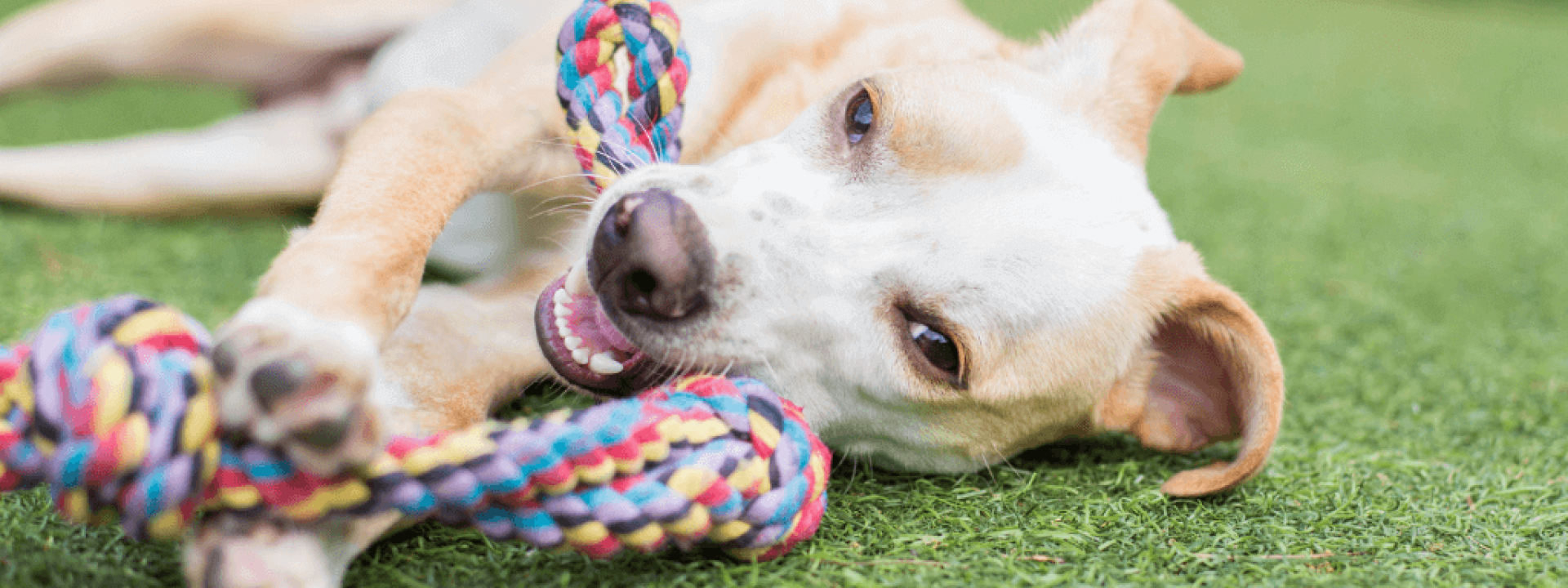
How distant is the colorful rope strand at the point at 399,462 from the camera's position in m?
0.94

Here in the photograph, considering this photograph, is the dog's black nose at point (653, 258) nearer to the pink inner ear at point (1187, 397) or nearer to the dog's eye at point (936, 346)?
the dog's eye at point (936, 346)

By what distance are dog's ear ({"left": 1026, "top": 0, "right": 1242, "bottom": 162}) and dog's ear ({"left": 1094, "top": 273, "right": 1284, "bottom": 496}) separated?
1.22 feet

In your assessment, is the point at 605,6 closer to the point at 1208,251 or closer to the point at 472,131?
the point at 472,131

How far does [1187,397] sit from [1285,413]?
410 mm

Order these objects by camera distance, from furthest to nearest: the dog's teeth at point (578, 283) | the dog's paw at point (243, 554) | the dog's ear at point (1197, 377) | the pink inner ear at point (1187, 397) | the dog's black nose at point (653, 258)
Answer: the pink inner ear at point (1187, 397) → the dog's ear at point (1197, 377) → the dog's teeth at point (578, 283) → the dog's black nose at point (653, 258) → the dog's paw at point (243, 554)

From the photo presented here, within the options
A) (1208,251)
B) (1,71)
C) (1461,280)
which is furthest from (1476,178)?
(1,71)

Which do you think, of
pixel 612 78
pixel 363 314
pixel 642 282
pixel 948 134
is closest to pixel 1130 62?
pixel 948 134

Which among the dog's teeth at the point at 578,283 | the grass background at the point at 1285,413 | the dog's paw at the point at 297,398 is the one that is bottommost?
the grass background at the point at 1285,413

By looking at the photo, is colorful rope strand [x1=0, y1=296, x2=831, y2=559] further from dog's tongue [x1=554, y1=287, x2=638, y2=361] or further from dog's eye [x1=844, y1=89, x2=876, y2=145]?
dog's eye [x1=844, y1=89, x2=876, y2=145]

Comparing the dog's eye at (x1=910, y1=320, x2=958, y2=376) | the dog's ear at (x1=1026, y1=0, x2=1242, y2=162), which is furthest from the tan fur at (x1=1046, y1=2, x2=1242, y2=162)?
the dog's eye at (x1=910, y1=320, x2=958, y2=376)

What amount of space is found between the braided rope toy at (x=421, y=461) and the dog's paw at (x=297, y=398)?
0.02 meters

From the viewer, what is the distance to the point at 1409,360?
269 cm

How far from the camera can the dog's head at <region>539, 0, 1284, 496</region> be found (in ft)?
5.30

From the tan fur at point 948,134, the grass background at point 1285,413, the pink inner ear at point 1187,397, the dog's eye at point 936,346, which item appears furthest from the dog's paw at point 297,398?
the pink inner ear at point 1187,397
